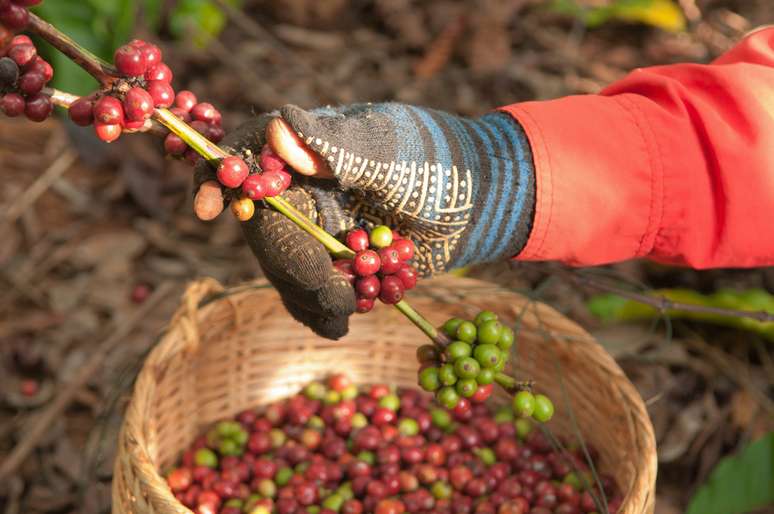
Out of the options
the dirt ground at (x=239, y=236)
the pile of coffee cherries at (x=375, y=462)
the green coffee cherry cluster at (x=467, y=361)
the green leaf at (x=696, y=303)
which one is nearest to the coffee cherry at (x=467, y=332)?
the green coffee cherry cluster at (x=467, y=361)

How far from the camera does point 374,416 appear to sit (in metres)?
2.34

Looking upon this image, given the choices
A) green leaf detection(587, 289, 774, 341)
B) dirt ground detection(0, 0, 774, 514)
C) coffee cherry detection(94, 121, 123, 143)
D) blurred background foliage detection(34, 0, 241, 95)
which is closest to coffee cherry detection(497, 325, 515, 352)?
dirt ground detection(0, 0, 774, 514)

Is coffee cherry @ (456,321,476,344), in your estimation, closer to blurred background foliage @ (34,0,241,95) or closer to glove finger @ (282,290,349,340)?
glove finger @ (282,290,349,340)

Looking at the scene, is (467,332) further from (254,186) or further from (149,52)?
(149,52)

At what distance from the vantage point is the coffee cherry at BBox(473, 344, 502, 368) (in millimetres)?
1482

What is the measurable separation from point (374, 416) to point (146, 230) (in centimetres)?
137

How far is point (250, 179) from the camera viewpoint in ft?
4.23

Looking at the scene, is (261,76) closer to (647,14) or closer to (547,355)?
(647,14)

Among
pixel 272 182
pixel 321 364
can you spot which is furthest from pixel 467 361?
pixel 321 364

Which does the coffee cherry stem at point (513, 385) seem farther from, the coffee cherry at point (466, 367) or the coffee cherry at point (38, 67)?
the coffee cherry at point (38, 67)

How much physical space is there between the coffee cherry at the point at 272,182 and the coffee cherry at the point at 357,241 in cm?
21

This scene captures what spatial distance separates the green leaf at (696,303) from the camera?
264cm

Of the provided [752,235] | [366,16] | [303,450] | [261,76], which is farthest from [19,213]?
[752,235]

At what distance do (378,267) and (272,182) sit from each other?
268 millimetres
